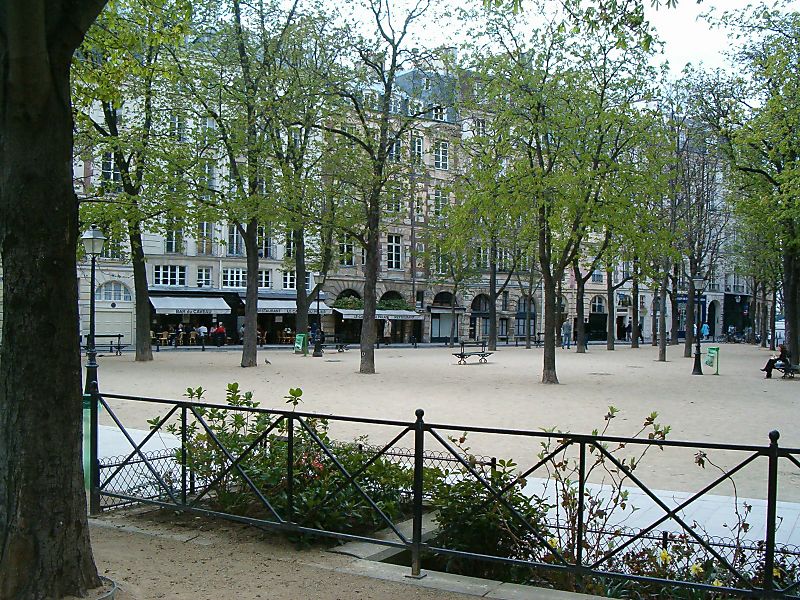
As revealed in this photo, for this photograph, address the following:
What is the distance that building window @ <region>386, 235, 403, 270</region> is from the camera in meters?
60.6

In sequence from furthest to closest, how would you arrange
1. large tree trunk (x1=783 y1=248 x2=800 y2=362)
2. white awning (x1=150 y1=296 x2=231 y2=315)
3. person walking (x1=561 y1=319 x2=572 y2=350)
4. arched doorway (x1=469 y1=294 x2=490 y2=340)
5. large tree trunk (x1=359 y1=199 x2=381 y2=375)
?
1. arched doorway (x1=469 y1=294 x2=490 y2=340)
2. person walking (x1=561 y1=319 x2=572 y2=350)
3. white awning (x1=150 y1=296 x2=231 y2=315)
4. large tree trunk (x1=783 y1=248 x2=800 y2=362)
5. large tree trunk (x1=359 y1=199 x2=381 y2=375)

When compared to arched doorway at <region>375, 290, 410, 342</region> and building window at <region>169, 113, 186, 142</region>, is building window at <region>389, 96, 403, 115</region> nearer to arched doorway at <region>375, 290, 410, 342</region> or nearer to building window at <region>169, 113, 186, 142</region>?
building window at <region>169, 113, 186, 142</region>

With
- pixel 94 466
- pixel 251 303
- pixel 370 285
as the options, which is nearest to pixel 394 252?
pixel 251 303

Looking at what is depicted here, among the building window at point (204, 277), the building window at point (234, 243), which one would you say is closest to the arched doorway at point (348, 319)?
the building window at point (234, 243)

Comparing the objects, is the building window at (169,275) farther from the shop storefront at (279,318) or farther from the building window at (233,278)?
the shop storefront at (279,318)

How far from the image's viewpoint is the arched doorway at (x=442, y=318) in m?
63.3

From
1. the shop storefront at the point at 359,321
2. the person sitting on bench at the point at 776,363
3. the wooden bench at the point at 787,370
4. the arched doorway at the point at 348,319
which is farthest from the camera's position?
the arched doorway at the point at 348,319

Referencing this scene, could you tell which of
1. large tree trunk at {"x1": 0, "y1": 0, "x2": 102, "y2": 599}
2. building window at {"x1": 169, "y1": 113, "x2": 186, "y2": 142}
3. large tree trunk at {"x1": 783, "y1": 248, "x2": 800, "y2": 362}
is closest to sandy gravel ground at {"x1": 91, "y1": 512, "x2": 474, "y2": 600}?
large tree trunk at {"x1": 0, "y1": 0, "x2": 102, "y2": 599}

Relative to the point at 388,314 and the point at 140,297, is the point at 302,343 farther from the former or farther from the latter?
the point at 388,314

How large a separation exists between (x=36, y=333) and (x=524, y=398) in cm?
1572

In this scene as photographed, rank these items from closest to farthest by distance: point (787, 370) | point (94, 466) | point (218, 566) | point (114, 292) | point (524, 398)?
point (218, 566), point (94, 466), point (524, 398), point (787, 370), point (114, 292)

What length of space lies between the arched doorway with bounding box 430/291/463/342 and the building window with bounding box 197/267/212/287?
1874 centimetres

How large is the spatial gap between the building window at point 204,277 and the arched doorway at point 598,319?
38.2 metres

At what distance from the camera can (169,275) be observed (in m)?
50.4
